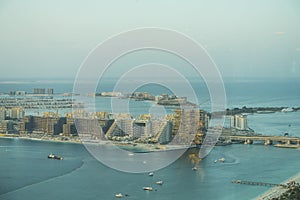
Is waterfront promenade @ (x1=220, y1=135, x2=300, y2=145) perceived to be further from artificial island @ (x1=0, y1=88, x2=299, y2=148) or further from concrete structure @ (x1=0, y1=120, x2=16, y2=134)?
concrete structure @ (x1=0, y1=120, x2=16, y2=134)

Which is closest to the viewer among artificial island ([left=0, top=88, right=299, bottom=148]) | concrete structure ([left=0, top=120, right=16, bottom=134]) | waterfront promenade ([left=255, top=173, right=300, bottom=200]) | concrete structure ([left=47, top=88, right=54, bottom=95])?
waterfront promenade ([left=255, top=173, right=300, bottom=200])

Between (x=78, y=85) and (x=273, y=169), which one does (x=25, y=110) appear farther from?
(x=273, y=169)

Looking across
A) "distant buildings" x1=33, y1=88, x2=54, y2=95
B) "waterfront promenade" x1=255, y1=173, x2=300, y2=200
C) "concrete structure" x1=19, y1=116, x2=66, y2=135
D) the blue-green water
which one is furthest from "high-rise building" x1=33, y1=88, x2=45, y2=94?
"waterfront promenade" x1=255, y1=173, x2=300, y2=200

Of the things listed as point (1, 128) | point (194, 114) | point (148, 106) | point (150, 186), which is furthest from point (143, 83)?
point (1, 128)

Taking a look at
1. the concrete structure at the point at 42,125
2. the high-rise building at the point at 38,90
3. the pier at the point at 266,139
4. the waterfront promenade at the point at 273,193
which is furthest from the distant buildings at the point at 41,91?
the waterfront promenade at the point at 273,193

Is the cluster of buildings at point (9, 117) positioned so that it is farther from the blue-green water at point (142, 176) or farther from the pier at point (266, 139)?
the pier at point (266, 139)

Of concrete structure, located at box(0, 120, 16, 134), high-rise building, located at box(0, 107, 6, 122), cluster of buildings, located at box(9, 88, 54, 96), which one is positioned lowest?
concrete structure, located at box(0, 120, 16, 134)

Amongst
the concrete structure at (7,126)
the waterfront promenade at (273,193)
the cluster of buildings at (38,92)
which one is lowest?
the waterfront promenade at (273,193)
